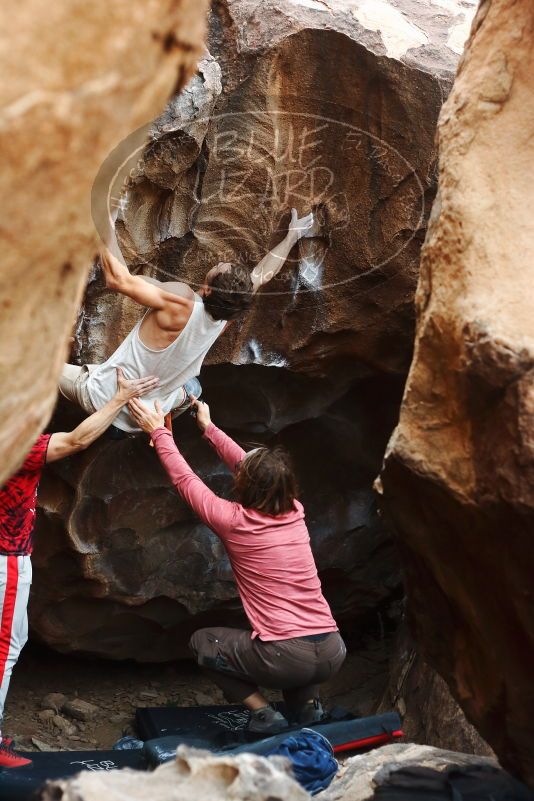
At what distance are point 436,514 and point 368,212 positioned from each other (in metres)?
2.08

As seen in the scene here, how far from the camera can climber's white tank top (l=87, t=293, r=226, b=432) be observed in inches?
132

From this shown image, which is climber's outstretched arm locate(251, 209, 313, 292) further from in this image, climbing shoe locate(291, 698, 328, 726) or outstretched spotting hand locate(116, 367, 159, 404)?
climbing shoe locate(291, 698, 328, 726)

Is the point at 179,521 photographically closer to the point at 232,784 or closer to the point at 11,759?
the point at 11,759

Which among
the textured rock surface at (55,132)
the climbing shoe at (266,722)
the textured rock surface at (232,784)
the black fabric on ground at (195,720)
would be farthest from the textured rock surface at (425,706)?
the textured rock surface at (55,132)

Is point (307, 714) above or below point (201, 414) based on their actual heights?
below

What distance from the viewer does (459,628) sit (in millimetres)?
2260

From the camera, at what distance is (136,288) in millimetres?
3217

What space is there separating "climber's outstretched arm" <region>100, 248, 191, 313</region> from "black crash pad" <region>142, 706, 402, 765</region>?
1.49m

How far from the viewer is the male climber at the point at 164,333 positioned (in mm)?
3273

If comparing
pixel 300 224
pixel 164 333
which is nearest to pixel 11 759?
pixel 164 333

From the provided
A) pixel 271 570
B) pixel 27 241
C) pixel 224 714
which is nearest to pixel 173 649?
pixel 224 714

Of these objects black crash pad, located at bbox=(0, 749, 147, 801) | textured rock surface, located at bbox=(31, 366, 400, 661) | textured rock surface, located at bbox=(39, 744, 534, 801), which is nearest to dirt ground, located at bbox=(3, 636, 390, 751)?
textured rock surface, located at bbox=(31, 366, 400, 661)

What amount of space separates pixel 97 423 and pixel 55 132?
218cm

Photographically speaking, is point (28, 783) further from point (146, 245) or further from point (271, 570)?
point (146, 245)
